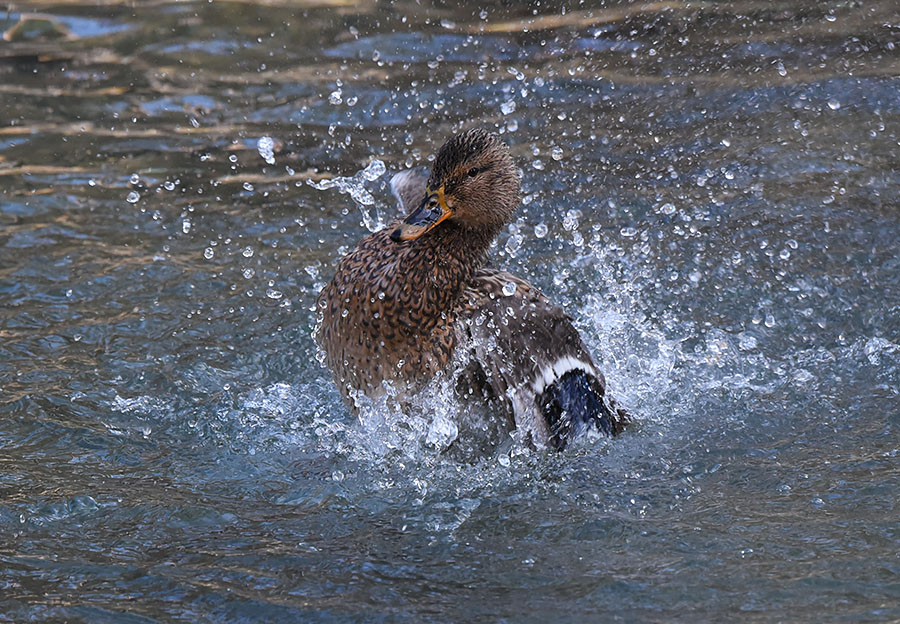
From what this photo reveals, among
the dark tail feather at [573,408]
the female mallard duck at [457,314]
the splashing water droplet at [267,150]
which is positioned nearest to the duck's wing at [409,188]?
the female mallard duck at [457,314]

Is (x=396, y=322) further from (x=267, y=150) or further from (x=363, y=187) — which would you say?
(x=267, y=150)

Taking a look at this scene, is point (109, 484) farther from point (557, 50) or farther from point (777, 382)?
point (557, 50)

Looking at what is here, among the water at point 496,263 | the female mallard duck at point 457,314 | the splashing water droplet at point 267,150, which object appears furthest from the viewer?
the splashing water droplet at point 267,150

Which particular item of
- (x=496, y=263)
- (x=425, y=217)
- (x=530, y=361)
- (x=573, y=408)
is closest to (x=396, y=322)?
(x=425, y=217)

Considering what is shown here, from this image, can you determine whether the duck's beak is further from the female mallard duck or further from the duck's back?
the duck's back

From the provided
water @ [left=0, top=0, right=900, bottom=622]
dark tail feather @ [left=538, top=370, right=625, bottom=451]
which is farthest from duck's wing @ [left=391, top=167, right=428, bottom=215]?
Result: dark tail feather @ [left=538, top=370, right=625, bottom=451]

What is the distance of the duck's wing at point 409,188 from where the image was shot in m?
5.47

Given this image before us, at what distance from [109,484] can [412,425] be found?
120 centimetres

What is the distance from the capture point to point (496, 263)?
21.0 ft

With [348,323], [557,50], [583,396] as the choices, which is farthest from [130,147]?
[583,396]

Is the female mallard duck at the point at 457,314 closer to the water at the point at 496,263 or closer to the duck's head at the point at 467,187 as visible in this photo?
the duck's head at the point at 467,187

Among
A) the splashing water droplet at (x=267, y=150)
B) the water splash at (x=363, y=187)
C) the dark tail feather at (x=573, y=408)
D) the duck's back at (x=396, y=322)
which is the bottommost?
the dark tail feather at (x=573, y=408)

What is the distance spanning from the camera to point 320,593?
3705 millimetres

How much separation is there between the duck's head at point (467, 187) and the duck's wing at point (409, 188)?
2.48ft
